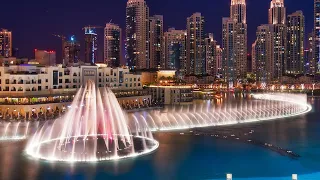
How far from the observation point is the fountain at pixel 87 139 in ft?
65.9

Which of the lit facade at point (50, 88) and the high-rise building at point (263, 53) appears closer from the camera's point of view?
the lit facade at point (50, 88)

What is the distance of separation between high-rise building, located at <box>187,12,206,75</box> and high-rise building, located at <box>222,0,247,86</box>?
258 inches

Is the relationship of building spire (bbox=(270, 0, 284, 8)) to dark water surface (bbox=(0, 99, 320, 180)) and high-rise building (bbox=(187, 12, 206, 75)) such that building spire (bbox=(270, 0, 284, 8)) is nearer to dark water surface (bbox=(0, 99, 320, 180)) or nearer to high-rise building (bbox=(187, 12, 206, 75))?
high-rise building (bbox=(187, 12, 206, 75))

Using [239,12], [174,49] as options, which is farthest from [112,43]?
[239,12]

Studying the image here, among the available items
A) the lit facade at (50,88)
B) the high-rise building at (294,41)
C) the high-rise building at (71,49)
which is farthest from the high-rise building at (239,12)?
the lit facade at (50,88)

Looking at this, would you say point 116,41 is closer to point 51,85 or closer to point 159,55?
point 159,55

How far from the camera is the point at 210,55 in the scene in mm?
115562

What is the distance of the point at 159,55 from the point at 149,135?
7880 centimetres

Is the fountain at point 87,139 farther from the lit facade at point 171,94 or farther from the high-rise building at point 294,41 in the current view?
the high-rise building at point 294,41

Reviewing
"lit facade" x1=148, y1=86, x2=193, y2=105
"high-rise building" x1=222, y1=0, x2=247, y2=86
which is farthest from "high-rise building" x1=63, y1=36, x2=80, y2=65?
"high-rise building" x1=222, y1=0, x2=247, y2=86

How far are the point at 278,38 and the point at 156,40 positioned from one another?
3302cm

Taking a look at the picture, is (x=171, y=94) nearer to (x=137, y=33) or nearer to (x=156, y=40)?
(x=137, y=33)

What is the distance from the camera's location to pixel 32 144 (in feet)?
74.9

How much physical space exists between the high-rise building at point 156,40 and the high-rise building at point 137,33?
1.79m
